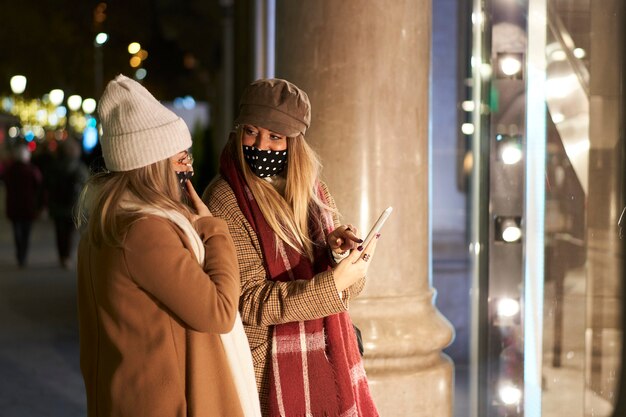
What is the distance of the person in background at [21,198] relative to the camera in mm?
15234

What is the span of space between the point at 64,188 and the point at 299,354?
495 inches

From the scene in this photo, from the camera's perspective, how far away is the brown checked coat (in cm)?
302

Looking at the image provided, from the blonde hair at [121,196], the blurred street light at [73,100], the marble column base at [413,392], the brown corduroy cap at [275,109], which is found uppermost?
the blurred street light at [73,100]

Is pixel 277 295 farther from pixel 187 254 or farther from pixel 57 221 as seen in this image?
pixel 57 221

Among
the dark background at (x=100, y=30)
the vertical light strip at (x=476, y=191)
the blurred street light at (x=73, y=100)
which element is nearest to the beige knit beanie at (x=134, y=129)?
the vertical light strip at (x=476, y=191)

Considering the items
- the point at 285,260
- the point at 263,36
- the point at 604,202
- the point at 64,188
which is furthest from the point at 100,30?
the point at 285,260

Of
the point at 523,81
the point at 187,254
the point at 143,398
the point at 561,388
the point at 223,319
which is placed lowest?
the point at 561,388

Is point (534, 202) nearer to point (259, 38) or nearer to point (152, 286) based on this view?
point (152, 286)

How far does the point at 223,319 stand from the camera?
2.63m

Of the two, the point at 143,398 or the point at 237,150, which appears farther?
the point at 237,150

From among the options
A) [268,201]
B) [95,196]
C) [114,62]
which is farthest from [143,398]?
[114,62]

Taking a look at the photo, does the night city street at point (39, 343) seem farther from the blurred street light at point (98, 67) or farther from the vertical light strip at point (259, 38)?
the blurred street light at point (98, 67)

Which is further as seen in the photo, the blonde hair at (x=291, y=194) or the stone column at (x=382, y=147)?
the stone column at (x=382, y=147)

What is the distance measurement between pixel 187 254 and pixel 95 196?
0.34m
